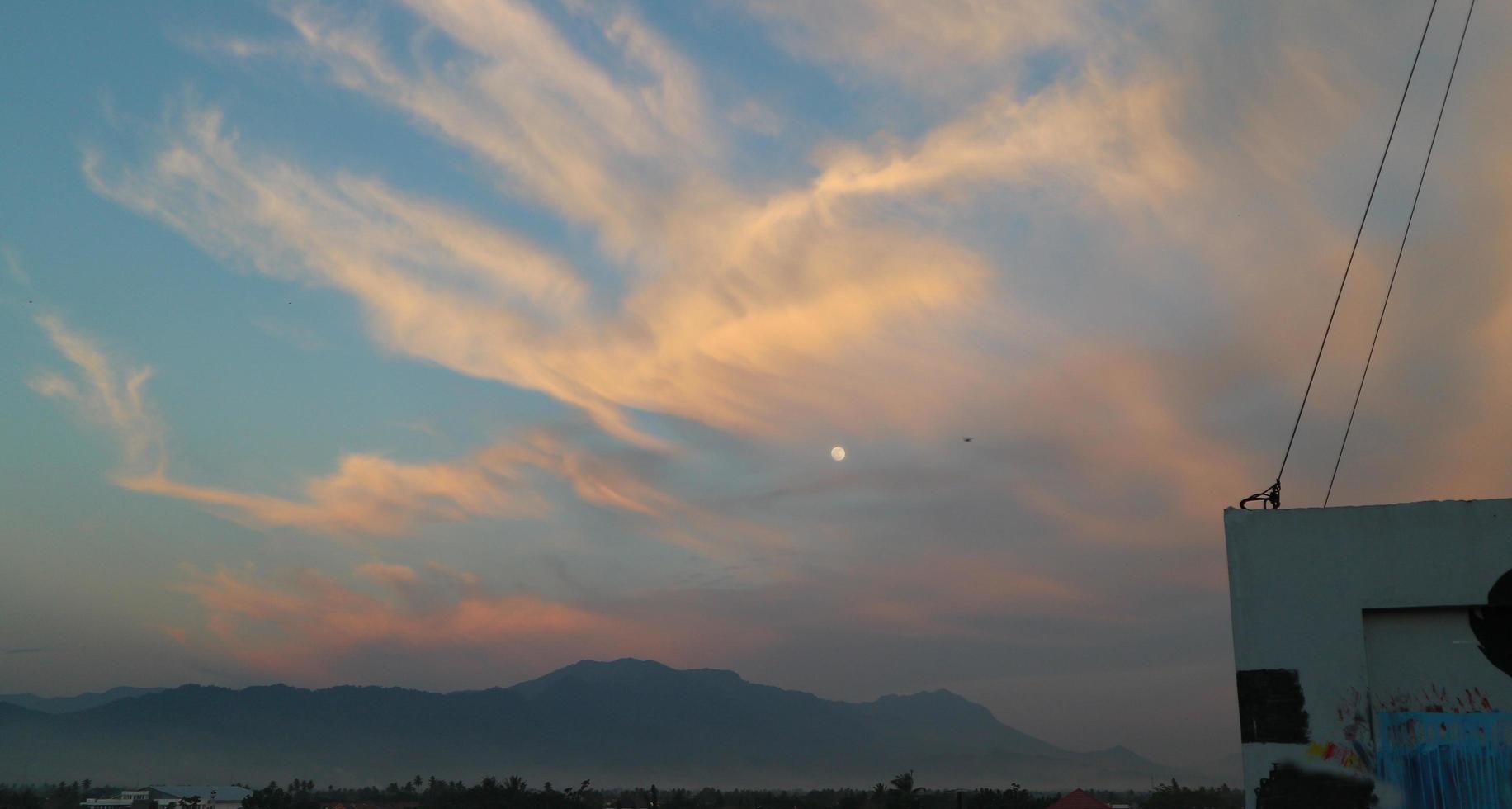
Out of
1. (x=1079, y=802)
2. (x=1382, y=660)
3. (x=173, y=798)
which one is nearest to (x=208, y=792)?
(x=173, y=798)

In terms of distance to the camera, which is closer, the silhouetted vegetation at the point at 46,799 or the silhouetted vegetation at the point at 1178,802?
the silhouetted vegetation at the point at 1178,802

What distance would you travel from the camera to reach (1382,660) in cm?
1356

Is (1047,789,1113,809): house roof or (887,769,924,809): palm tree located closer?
(1047,789,1113,809): house roof

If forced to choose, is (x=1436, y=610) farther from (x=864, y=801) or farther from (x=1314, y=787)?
(x=864, y=801)

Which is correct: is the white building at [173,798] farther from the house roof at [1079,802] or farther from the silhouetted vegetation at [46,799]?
the house roof at [1079,802]

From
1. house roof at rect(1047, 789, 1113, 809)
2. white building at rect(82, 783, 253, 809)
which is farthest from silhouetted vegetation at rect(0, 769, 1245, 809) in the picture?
house roof at rect(1047, 789, 1113, 809)

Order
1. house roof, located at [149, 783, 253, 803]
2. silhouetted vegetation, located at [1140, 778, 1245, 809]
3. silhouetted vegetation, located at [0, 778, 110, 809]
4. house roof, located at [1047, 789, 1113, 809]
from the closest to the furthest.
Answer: house roof, located at [1047, 789, 1113, 809] → silhouetted vegetation, located at [1140, 778, 1245, 809] → silhouetted vegetation, located at [0, 778, 110, 809] → house roof, located at [149, 783, 253, 803]

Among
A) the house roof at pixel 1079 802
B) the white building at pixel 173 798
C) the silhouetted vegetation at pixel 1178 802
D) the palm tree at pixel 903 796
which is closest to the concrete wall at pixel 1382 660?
the house roof at pixel 1079 802

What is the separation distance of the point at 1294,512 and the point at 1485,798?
3847 millimetres

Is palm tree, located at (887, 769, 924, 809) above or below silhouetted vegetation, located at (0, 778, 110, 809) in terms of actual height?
above

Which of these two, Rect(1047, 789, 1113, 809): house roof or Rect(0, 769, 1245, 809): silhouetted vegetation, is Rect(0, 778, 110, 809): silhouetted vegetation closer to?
Rect(0, 769, 1245, 809): silhouetted vegetation

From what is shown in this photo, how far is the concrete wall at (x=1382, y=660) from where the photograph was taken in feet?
42.9

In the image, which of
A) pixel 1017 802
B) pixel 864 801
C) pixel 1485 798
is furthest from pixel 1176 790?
pixel 1485 798

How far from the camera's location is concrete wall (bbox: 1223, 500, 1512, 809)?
13.1m
